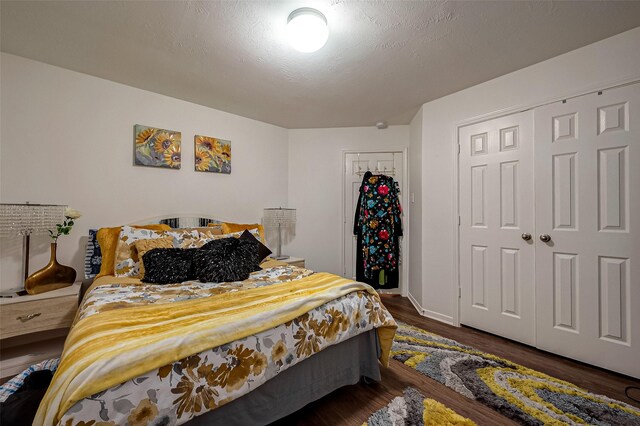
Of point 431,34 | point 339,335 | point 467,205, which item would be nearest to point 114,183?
point 339,335

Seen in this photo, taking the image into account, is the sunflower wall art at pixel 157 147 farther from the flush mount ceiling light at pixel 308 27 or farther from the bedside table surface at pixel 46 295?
the flush mount ceiling light at pixel 308 27

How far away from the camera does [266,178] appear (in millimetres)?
3754

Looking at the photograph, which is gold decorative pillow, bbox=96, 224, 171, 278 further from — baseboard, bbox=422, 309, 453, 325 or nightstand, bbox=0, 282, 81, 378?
baseboard, bbox=422, 309, 453, 325

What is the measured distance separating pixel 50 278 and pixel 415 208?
364cm

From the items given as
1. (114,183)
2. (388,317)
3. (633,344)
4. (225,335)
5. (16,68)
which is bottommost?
(633,344)

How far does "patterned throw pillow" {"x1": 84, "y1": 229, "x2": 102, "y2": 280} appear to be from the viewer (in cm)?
225

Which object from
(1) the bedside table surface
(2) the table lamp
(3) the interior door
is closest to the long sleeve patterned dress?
(3) the interior door

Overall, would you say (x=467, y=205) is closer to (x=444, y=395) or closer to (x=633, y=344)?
(x=633, y=344)

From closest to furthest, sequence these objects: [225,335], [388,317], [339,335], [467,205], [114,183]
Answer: [225,335], [339,335], [388,317], [114,183], [467,205]

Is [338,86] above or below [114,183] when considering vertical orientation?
above

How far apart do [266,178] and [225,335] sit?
9.35 feet

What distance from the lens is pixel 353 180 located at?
13.0ft

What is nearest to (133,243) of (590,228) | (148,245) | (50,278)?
(148,245)

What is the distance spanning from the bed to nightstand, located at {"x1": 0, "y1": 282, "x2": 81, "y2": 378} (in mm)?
278
